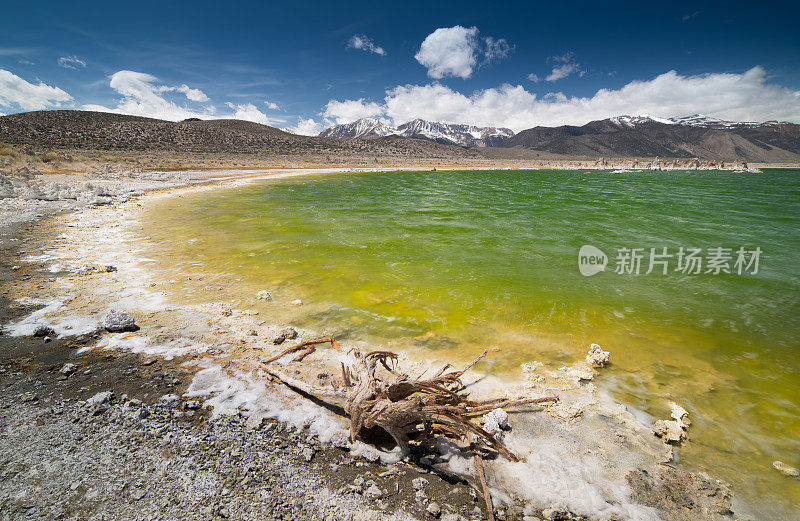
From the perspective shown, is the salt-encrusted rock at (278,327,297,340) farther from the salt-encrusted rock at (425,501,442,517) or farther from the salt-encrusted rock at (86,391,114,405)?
the salt-encrusted rock at (425,501,442,517)

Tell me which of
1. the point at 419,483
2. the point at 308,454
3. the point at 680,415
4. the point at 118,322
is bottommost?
the point at 680,415

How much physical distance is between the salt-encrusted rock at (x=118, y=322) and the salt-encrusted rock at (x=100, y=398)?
6.57 ft

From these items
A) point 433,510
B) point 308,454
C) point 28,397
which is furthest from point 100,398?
point 433,510

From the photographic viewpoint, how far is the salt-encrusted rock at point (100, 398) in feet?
11.8

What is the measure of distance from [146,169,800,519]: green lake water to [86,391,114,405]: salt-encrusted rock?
2.93m

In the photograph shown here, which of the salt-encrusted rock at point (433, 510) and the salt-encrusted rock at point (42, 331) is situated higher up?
the salt-encrusted rock at point (42, 331)

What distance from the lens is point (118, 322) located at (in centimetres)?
535

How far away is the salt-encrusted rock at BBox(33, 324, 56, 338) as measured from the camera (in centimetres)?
500

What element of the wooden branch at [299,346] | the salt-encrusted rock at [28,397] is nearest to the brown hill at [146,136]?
the salt-encrusted rock at [28,397]

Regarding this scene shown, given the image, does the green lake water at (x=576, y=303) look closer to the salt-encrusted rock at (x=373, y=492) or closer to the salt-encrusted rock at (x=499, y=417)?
the salt-encrusted rock at (x=499, y=417)

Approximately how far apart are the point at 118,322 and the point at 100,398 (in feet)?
7.26

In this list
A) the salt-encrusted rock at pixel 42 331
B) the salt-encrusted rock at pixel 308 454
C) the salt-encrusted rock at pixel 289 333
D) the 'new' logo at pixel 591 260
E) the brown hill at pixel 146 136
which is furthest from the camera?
the brown hill at pixel 146 136

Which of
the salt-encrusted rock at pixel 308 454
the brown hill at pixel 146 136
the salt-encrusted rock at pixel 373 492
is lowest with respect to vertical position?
the salt-encrusted rock at pixel 373 492

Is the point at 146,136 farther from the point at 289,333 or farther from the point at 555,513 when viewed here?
the point at 555,513
